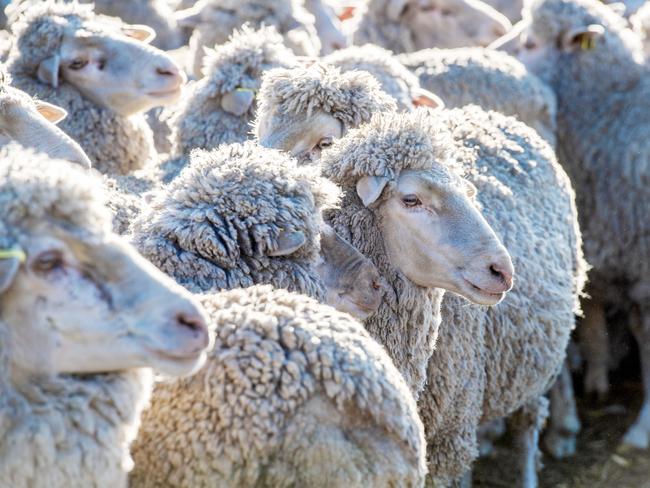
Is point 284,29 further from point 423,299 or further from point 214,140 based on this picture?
point 423,299

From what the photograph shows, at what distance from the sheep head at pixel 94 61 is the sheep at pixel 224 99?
0.15 m

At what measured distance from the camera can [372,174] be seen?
11.9 ft

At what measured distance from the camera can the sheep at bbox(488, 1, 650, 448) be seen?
241 inches

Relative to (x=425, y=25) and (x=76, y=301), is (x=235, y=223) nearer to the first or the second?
(x=76, y=301)

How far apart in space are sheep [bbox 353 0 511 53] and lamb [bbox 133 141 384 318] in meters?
5.07

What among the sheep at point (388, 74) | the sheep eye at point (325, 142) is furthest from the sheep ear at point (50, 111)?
the sheep at point (388, 74)

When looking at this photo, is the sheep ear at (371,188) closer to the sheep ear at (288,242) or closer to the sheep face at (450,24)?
the sheep ear at (288,242)

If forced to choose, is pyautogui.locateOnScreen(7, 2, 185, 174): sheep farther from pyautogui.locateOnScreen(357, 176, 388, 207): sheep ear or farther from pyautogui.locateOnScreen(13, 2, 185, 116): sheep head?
pyautogui.locateOnScreen(357, 176, 388, 207): sheep ear

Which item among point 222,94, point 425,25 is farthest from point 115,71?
point 425,25

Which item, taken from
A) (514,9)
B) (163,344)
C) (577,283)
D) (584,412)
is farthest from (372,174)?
(514,9)

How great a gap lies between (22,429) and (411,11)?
21.1 feet

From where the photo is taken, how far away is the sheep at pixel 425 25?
8.16 meters

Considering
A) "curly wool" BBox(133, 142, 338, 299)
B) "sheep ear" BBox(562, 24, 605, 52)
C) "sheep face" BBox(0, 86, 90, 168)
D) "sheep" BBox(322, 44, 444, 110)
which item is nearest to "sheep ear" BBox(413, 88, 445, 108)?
"sheep" BBox(322, 44, 444, 110)

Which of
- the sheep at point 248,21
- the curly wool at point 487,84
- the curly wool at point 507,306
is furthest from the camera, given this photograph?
the sheep at point 248,21
